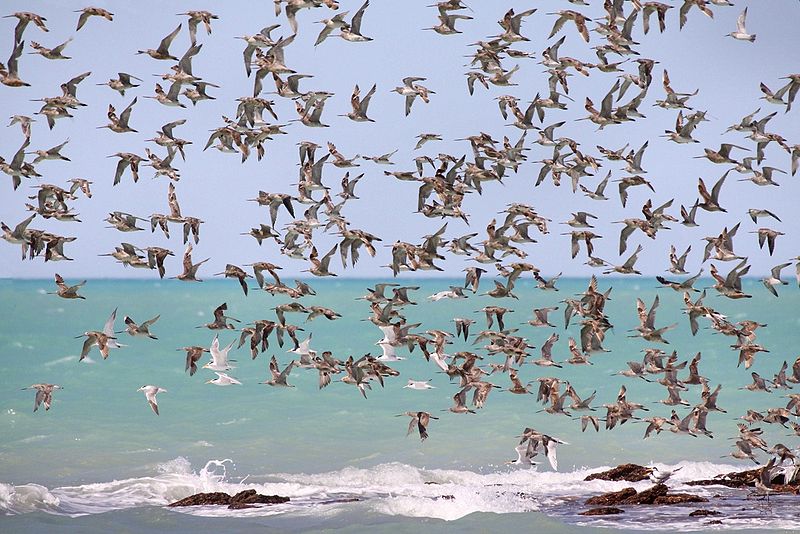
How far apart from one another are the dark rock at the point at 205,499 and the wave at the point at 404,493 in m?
0.40

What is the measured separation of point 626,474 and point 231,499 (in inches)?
410

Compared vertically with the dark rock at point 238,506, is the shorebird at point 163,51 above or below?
above

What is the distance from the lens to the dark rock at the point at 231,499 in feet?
95.9

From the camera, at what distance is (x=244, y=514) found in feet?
92.8

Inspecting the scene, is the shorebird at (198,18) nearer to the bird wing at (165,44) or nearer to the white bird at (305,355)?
the bird wing at (165,44)

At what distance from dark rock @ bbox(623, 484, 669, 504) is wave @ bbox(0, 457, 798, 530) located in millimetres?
613

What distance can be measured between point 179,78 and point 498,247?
8.96 meters

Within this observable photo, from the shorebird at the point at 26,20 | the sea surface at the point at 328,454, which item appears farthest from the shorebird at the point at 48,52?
the sea surface at the point at 328,454

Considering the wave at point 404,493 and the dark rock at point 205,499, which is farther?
the dark rock at point 205,499

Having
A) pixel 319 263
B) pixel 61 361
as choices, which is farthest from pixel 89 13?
pixel 61 361

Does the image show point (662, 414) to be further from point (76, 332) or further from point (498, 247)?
point (76, 332)

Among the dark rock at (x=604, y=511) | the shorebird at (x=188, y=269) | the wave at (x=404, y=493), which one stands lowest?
the wave at (x=404, y=493)

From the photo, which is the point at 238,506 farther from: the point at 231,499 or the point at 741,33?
the point at 741,33

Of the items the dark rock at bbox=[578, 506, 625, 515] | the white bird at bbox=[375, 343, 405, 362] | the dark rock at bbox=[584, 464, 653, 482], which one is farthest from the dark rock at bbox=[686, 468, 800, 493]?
the white bird at bbox=[375, 343, 405, 362]
